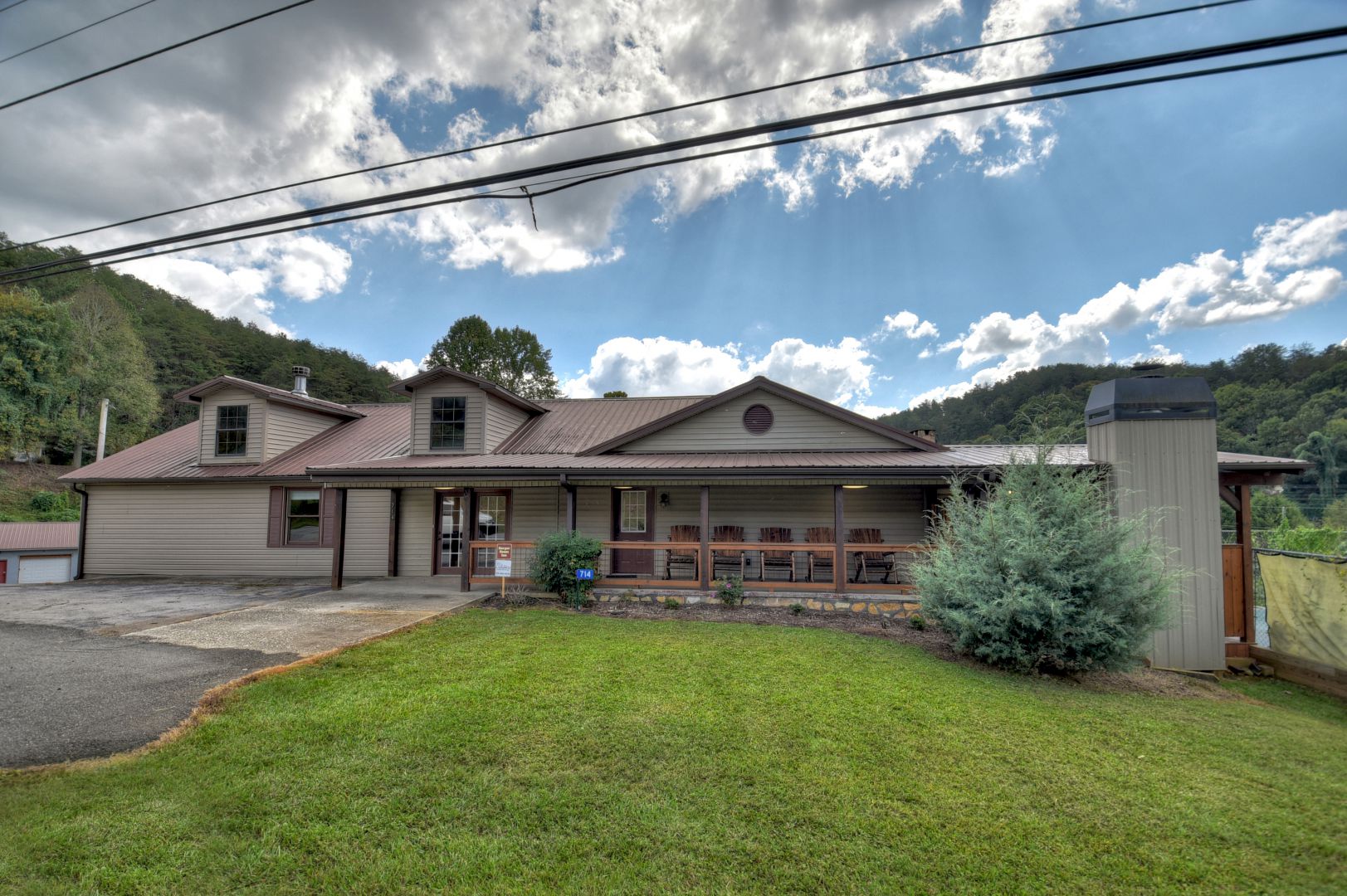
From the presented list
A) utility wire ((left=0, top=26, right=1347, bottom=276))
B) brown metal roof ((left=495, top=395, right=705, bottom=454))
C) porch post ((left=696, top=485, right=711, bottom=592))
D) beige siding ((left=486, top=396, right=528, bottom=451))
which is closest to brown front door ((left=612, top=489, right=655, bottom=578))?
brown metal roof ((left=495, top=395, right=705, bottom=454))

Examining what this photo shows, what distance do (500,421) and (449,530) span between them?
9.92 ft

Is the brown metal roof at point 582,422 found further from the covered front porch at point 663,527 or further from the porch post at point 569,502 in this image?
the porch post at point 569,502

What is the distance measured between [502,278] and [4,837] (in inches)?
744

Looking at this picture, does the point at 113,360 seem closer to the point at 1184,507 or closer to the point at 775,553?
the point at 775,553

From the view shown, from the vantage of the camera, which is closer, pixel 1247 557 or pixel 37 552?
pixel 1247 557

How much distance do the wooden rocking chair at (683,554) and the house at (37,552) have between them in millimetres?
22630

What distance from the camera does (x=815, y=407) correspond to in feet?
37.6

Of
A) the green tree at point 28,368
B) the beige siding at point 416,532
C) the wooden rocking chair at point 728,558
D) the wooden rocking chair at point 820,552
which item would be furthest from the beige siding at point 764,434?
the green tree at point 28,368

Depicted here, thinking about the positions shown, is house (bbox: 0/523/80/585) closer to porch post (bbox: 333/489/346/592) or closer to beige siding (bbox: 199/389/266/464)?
beige siding (bbox: 199/389/266/464)

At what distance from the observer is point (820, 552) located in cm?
1004

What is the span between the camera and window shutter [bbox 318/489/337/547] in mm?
12562

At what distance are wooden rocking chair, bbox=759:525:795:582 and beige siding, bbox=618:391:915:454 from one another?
1.83 meters

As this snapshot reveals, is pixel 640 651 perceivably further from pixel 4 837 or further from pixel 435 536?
pixel 435 536

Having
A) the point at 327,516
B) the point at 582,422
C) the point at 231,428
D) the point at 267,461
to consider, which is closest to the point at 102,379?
the point at 231,428
